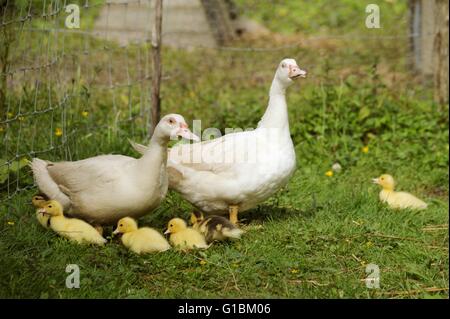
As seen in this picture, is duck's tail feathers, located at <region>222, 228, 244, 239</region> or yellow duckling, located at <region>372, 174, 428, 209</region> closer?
duck's tail feathers, located at <region>222, 228, 244, 239</region>

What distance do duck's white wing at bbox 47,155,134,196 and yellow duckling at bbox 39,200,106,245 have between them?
0.63ft

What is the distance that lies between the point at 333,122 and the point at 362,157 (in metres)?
0.47

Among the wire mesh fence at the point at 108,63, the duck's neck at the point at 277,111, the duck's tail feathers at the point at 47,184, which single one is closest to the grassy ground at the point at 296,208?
the wire mesh fence at the point at 108,63

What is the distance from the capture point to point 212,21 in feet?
36.8

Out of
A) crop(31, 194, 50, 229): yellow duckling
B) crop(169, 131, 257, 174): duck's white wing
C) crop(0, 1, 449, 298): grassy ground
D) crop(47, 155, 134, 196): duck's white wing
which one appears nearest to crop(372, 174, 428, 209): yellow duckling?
crop(0, 1, 449, 298): grassy ground

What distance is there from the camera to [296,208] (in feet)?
20.1

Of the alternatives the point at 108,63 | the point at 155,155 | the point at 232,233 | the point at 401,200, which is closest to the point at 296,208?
the point at 401,200

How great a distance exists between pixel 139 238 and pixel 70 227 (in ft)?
1.48

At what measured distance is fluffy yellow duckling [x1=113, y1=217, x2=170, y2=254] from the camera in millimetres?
4883

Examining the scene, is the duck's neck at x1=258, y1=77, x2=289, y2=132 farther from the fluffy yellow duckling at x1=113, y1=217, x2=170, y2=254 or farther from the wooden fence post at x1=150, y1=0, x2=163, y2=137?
the wooden fence post at x1=150, y1=0, x2=163, y2=137

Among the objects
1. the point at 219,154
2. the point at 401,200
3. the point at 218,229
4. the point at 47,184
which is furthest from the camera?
the point at 401,200

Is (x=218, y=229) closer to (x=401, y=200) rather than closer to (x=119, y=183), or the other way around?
(x=119, y=183)

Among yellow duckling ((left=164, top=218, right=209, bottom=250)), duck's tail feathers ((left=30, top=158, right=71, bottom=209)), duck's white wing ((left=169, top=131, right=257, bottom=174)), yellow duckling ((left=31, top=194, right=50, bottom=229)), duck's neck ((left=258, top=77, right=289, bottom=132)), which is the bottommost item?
yellow duckling ((left=164, top=218, right=209, bottom=250))

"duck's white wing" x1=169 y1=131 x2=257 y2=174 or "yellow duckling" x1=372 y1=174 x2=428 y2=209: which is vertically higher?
"duck's white wing" x1=169 y1=131 x2=257 y2=174
